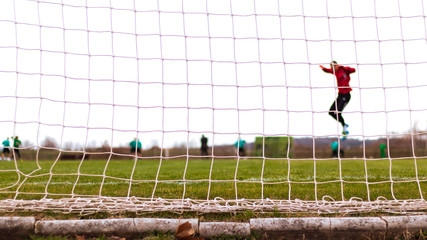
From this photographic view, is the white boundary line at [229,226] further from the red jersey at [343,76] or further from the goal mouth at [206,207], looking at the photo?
the red jersey at [343,76]

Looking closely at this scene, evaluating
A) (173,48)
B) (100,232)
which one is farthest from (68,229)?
(173,48)

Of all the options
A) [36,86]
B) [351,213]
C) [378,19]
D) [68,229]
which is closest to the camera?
[68,229]

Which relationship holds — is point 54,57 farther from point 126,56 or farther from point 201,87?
point 201,87

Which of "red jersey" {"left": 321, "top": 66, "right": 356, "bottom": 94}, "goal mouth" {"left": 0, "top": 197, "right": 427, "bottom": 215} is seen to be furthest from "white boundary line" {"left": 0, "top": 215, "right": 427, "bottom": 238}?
"red jersey" {"left": 321, "top": 66, "right": 356, "bottom": 94}

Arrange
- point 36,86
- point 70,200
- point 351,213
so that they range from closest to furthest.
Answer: point 351,213
point 70,200
point 36,86

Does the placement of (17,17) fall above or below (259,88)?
above

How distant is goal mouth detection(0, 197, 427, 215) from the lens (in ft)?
8.77

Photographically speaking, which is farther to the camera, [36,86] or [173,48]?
[173,48]

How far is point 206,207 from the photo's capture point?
107 inches

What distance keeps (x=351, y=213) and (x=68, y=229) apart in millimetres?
2120

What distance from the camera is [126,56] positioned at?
3.49m

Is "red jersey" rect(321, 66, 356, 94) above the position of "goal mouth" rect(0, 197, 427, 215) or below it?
above

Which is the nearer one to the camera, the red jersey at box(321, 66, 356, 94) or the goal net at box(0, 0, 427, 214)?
the goal net at box(0, 0, 427, 214)

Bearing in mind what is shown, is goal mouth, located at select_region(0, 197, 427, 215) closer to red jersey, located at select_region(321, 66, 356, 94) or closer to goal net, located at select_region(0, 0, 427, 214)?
goal net, located at select_region(0, 0, 427, 214)
